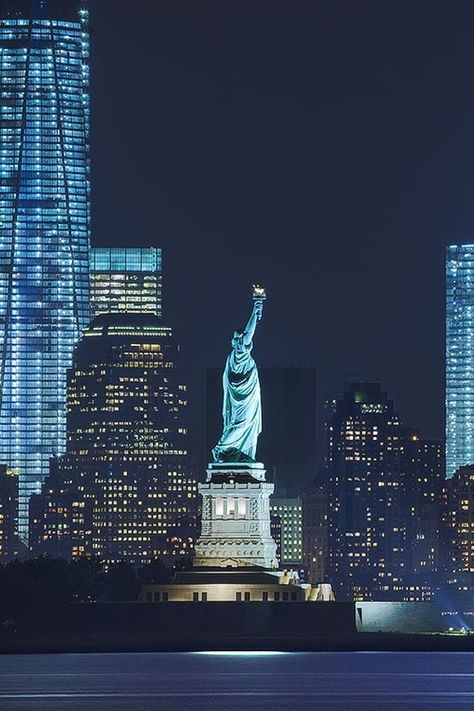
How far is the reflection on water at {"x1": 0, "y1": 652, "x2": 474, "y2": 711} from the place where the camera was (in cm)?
11894

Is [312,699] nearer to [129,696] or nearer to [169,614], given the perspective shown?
[129,696]

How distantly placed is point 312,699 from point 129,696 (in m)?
7.21

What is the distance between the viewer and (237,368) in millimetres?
156000

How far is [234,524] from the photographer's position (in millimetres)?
154500

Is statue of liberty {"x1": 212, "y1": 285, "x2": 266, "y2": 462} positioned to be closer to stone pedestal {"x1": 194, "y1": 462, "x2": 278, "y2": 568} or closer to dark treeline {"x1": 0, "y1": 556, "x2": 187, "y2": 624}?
stone pedestal {"x1": 194, "y1": 462, "x2": 278, "y2": 568}

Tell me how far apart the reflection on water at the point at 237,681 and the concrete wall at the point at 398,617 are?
156 centimetres

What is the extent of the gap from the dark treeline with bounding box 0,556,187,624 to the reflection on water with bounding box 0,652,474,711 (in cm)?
290

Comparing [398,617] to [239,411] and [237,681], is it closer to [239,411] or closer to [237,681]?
[239,411]

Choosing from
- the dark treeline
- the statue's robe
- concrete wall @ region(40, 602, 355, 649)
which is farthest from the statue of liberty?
the dark treeline

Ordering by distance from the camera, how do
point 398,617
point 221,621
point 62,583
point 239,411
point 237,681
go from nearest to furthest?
point 237,681 < point 221,621 < point 398,617 < point 239,411 < point 62,583

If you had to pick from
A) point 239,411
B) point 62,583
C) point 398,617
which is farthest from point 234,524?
point 62,583

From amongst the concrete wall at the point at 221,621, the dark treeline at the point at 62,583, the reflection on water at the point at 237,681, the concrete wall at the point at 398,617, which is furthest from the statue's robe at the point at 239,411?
the dark treeline at the point at 62,583

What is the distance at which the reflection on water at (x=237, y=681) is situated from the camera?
390 ft

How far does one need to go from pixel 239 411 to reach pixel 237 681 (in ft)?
86.8
